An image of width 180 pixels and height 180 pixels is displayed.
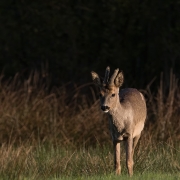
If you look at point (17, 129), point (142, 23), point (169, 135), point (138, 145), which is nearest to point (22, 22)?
point (142, 23)

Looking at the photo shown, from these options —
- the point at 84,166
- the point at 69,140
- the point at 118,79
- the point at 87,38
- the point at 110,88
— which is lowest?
the point at 84,166

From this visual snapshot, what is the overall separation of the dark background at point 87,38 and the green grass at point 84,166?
10.1m

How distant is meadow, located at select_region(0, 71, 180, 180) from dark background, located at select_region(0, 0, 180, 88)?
16.3 feet

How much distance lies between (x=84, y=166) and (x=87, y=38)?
39.8 feet

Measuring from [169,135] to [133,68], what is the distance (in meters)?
9.36

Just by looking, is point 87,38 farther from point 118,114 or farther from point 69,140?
point 118,114

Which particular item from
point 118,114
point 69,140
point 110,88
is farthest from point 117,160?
point 69,140

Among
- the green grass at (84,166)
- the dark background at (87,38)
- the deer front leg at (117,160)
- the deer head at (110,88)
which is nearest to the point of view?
the green grass at (84,166)

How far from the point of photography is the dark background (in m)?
22.8

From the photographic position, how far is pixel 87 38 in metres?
24.0

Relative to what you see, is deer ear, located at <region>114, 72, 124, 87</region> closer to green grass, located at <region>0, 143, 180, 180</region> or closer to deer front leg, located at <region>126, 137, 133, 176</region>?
deer front leg, located at <region>126, 137, 133, 176</region>

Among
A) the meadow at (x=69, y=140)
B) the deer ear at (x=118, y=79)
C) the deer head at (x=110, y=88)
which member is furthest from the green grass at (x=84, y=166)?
the deer ear at (x=118, y=79)

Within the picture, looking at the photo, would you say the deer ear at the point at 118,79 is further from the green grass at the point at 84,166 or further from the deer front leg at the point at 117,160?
the green grass at the point at 84,166

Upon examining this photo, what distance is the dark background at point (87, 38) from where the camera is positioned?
74.9ft
